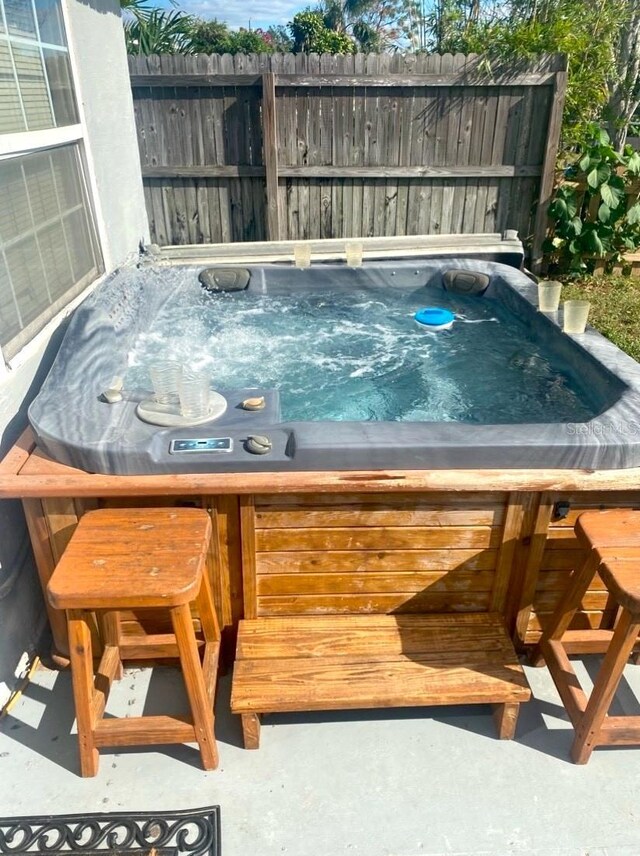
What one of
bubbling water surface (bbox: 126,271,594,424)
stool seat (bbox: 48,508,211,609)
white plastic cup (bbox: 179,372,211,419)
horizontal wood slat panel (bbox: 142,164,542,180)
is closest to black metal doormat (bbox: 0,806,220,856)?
stool seat (bbox: 48,508,211,609)

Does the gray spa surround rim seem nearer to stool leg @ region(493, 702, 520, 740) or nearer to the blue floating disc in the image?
stool leg @ region(493, 702, 520, 740)

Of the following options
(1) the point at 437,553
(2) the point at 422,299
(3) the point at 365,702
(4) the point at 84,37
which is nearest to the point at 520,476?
(1) the point at 437,553

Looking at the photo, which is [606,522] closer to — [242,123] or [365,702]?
[365,702]

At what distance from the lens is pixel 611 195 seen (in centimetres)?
505

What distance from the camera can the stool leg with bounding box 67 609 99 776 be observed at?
4.96ft

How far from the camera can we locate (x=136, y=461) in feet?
5.82

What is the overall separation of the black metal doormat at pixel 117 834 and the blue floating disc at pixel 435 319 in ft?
9.18

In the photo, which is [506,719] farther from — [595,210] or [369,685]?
[595,210]

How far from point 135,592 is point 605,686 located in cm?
120

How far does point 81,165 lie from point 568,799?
3.17 meters

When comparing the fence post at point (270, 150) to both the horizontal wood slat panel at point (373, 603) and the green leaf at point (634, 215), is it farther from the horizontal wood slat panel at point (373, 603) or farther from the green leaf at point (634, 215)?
the horizontal wood slat panel at point (373, 603)

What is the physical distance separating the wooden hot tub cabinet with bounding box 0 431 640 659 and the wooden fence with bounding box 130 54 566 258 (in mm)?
4199

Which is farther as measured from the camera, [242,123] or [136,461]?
[242,123]

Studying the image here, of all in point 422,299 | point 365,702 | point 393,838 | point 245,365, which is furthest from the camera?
point 422,299
